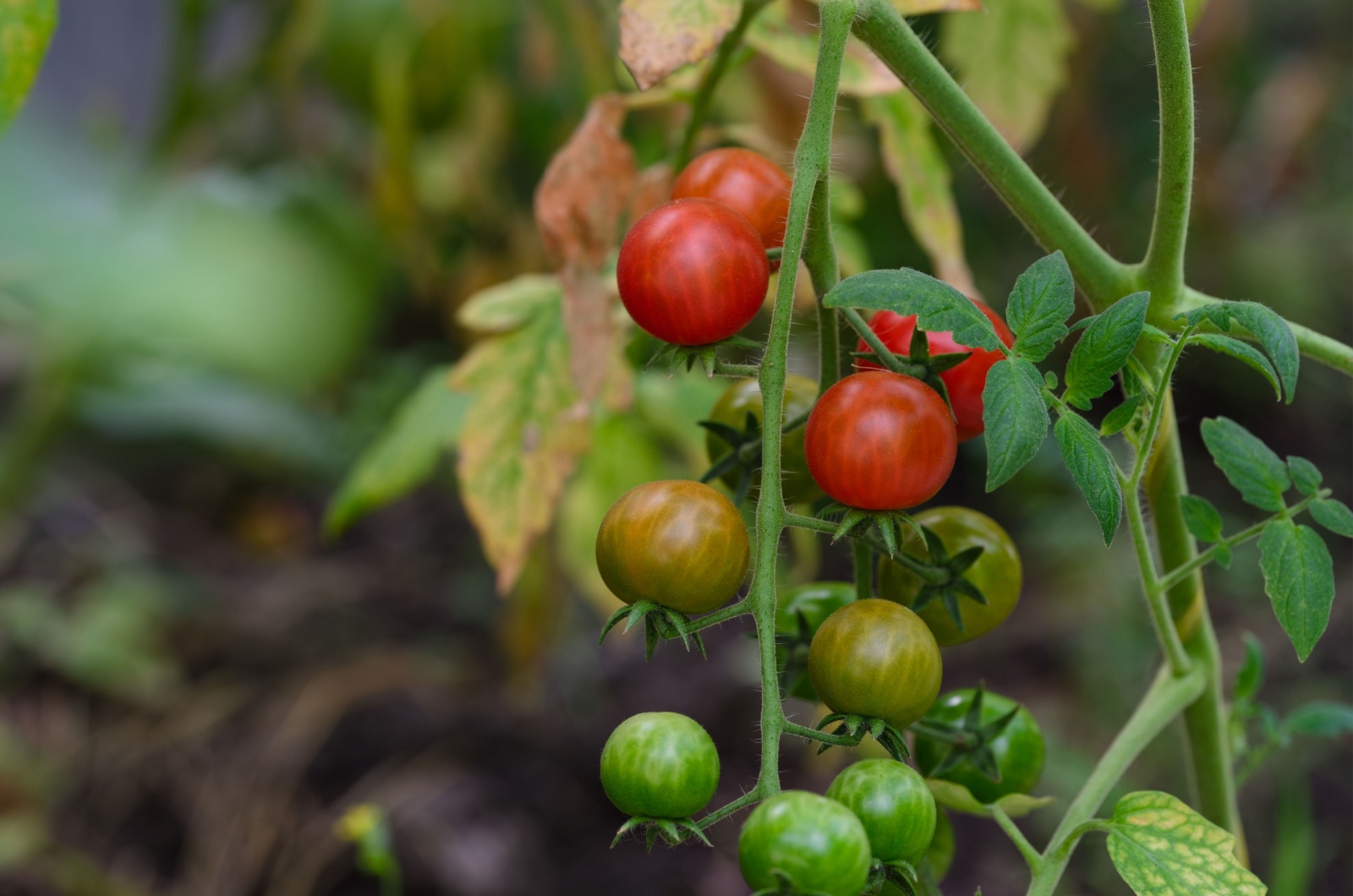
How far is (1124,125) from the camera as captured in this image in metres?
2.74

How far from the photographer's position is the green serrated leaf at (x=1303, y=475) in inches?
19.7

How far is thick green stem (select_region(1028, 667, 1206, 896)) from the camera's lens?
50cm

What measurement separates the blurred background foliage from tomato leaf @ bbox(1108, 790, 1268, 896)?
0.42m

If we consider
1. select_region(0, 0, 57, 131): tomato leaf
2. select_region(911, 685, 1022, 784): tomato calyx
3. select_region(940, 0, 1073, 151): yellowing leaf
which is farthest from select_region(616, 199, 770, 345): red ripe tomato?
select_region(940, 0, 1073, 151): yellowing leaf

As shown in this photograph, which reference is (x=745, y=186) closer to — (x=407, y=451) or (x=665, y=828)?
(x=665, y=828)

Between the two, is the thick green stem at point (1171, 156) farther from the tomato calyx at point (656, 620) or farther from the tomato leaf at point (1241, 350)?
the tomato calyx at point (656, 620)

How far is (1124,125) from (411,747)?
216cm

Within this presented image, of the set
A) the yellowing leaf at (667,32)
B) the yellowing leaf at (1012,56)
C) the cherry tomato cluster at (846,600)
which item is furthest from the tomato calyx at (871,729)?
the yellowing leaf at (1012,56)

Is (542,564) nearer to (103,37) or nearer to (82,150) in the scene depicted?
(82,150)

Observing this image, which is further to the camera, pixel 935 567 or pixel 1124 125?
pixel 1124 125

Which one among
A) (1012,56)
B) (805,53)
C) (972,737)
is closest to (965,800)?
(972,737)

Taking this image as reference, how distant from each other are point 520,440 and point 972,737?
413 mm

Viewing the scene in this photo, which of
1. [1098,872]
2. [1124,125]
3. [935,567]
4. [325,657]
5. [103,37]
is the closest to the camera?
[935,567]

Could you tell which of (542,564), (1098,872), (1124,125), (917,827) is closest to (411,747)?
(542,564)
